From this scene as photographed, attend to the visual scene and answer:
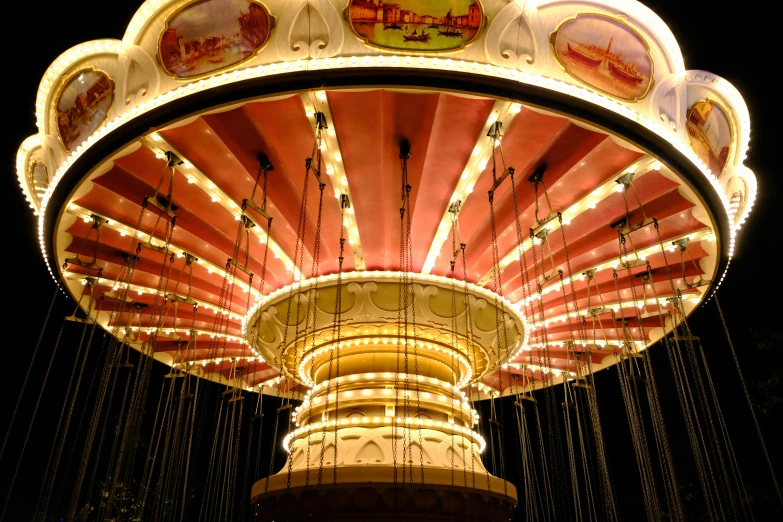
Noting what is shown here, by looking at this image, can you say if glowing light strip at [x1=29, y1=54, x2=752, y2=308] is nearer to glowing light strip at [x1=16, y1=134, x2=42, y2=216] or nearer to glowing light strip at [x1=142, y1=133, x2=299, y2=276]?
glowing light strip at [x1=142, y1=133, x2=299, y2=276]

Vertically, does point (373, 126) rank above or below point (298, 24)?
below

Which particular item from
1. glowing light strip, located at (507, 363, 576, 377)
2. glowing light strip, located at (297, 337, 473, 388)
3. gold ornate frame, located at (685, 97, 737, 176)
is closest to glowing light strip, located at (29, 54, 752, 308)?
gold ornate frame, located at (685, 97, 737, 176)

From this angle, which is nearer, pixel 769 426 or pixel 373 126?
pixel 373 126

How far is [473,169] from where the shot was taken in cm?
672

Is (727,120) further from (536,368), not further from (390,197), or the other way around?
(536,368)

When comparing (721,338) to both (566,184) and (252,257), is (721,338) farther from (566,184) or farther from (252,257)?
(252,257)

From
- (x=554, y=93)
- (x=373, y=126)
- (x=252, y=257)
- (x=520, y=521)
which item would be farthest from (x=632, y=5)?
(x=520, y=521)

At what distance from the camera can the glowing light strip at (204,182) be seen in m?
6.42

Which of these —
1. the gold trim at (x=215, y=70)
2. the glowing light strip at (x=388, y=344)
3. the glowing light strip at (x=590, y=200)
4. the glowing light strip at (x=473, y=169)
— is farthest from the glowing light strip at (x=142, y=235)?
the glowing light strip at (x=590, y=200)

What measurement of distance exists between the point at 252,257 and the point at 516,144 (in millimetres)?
4230

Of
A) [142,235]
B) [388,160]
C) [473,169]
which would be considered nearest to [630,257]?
[473,169]

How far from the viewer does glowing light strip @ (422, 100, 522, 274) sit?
5875 millimetres

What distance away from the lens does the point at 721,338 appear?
16188mm

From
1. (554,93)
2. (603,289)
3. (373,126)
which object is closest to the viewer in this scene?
(554,93)
